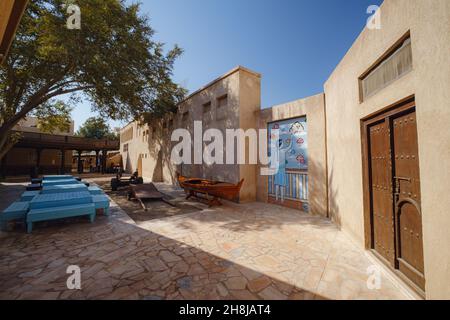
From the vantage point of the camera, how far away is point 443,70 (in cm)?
194

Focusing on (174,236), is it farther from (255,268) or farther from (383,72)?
(383,72)

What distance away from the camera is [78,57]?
777 cm

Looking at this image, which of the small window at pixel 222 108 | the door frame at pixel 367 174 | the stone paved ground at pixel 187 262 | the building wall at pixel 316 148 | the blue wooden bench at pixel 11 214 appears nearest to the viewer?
the stone paved ground at pixel 187 262

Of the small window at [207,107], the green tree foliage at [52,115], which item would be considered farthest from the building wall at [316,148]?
the green tree foliage at [52,115]

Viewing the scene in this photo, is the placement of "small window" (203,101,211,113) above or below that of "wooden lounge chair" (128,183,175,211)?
above

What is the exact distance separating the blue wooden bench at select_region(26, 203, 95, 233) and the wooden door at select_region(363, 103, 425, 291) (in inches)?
289

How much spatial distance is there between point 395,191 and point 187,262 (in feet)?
12.9

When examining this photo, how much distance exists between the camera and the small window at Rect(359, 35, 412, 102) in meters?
2.64

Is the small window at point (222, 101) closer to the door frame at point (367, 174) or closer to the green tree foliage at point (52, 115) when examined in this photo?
the door frame at point (367, 174)

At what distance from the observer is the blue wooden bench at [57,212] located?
4.54m

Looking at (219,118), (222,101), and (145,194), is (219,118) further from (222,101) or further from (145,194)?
(145,194)

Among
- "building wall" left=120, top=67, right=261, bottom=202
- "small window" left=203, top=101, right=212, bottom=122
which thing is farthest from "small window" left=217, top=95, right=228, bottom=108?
"small window" left=203, top=101, right=212, bottom=122

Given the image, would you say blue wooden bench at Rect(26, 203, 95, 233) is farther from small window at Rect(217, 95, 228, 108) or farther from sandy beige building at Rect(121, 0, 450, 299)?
small window at Rect(217, 95, 228, 108)

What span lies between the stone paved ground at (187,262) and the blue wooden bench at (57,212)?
34 cm
